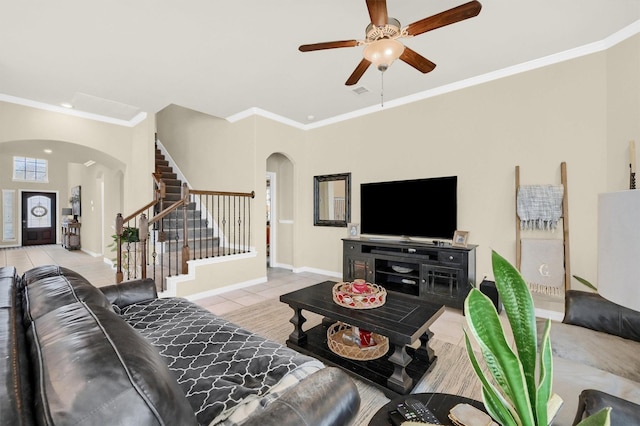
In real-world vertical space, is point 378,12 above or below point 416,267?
above

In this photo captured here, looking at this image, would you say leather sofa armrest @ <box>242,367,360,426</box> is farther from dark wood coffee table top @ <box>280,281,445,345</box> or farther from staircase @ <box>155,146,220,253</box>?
staircase @ <box>155,146,220,253</box>

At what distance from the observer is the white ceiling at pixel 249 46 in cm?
236

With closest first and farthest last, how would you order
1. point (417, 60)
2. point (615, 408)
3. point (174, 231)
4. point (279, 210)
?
point (615, 408), point (417, 60), point (174, 231), point (279, 210)

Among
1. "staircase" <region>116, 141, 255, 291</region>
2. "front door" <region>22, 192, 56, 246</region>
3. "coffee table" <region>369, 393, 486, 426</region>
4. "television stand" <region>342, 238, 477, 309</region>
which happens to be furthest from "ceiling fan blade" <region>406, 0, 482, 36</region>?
"front door" <region>22, 192, 56, 246</region>

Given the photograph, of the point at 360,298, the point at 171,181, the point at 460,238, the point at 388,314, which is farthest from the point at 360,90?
the point at 171,181

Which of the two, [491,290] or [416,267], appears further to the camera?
[416,267]

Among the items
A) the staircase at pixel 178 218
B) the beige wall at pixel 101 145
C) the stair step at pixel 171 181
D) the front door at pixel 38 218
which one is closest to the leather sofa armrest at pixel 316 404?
the staircase at pixel 178 218

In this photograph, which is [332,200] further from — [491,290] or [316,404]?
[316,404]

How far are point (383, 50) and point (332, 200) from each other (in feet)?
10.6

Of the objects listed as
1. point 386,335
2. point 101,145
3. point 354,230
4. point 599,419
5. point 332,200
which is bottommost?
point 386,335

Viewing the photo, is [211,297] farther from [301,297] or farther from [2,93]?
[2,93]

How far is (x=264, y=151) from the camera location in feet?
15.8

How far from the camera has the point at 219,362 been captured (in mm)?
1441

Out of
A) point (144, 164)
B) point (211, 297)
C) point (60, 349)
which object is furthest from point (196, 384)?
point (144, 164)
